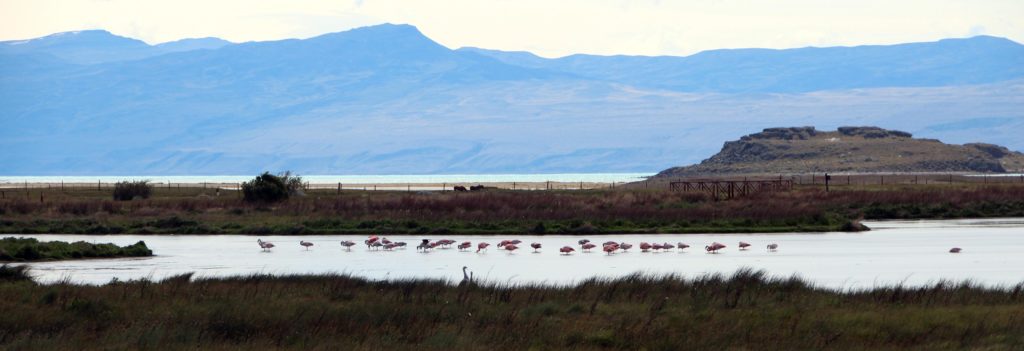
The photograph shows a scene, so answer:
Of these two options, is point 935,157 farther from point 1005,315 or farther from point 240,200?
point 1005,315

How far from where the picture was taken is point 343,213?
60438mm

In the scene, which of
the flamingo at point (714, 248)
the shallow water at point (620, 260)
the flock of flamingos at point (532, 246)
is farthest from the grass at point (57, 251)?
the flamingo at point (714, 248)

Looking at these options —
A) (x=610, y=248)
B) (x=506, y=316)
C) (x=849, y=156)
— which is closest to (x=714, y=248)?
(x=610, y=248)

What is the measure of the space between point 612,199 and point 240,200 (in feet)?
58.8

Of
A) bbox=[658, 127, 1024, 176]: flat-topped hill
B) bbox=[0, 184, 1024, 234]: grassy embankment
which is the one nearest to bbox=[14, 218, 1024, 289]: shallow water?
bbox=[0, 184, 1024, 234]: grassy embankment

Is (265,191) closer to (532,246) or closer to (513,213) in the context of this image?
(513,213)

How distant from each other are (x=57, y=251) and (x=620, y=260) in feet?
49.8

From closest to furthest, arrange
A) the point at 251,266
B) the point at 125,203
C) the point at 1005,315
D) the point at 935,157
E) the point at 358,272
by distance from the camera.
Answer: the point at 1005,315, the point at 358,272, the point at 251,266, the point at 125,203, the point at 935,157

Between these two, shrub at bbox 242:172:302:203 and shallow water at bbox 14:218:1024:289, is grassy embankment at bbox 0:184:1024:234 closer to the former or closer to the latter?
shrub at bbox 242:172:302:203

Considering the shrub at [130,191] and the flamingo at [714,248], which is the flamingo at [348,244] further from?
the shrub at [130,191]

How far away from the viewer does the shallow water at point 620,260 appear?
31.7 m

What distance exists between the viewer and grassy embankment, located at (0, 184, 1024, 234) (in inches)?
2101

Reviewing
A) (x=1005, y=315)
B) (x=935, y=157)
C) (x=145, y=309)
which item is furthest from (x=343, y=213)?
(x=935, y=157)

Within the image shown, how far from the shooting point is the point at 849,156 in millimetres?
173250
